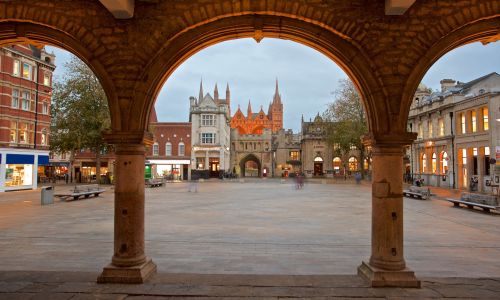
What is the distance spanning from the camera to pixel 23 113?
27859 millimetres

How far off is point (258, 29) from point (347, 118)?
32.8m

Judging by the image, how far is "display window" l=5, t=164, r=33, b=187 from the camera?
26208 mm

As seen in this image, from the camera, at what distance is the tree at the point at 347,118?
35875 millimetres

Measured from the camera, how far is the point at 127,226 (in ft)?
19.4

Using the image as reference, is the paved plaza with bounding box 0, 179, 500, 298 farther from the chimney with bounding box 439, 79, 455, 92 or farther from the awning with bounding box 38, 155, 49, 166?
the chimney with bounding box 439, 79, 455, 92

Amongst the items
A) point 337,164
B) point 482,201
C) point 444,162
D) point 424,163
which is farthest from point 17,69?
point 337,164

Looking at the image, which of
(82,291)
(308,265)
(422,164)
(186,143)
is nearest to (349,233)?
(308,265)

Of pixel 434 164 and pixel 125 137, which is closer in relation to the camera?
pixel 125 137

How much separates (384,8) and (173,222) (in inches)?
347

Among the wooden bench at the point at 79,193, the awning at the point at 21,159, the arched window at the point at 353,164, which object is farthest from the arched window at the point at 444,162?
the awning at the point at 21,159

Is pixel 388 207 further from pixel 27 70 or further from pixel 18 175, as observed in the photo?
pixel 27 70

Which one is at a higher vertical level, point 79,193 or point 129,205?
point 129,205

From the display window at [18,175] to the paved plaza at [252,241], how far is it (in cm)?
1385

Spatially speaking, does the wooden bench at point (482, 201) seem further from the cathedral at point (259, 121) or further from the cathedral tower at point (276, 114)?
the cathedral tower at point (276, 114)
